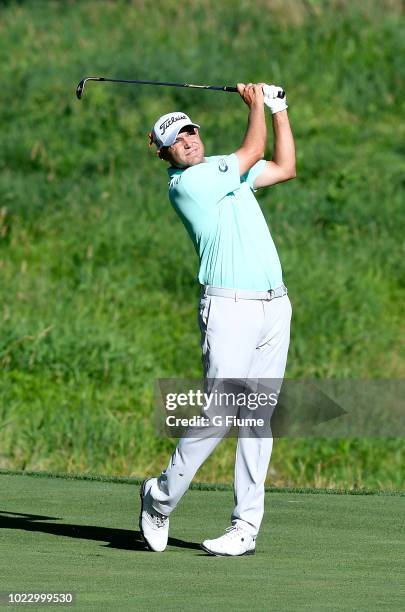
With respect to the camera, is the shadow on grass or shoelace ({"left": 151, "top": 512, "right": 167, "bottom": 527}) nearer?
shoelace ({"left": 151, "top": 512, "right": 167, "bottom": 527})

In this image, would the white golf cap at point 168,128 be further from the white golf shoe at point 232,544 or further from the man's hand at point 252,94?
the white golf shoe at point 232,544

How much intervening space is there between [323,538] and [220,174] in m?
1.66

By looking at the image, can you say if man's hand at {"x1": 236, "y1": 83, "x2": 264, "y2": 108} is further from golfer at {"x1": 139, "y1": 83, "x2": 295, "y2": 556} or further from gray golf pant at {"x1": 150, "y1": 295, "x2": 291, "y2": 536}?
gray golf pant at {"x1": 150, "y1": 295, "x2": 291, "y2": 536}

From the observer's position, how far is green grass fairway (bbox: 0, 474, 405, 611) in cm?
475

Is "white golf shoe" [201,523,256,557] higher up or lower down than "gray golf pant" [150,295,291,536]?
lower down

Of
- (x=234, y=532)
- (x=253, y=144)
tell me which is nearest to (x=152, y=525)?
(x=234, y=532)

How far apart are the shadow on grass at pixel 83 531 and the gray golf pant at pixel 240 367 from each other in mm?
242

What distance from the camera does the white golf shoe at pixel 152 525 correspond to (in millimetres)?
5801

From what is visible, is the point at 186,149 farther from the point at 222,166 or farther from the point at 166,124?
the point at 222,166

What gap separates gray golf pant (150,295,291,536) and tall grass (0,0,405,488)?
3507 millimetres

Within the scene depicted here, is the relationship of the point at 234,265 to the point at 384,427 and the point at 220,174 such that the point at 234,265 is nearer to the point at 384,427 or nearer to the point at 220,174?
the point at 220,174

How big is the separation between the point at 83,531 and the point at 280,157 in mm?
1862

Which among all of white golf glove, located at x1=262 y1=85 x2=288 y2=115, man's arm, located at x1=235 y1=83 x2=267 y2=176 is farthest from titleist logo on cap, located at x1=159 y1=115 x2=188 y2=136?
white golf glove, located at x1=262 y1=85 x2=288 y2=115

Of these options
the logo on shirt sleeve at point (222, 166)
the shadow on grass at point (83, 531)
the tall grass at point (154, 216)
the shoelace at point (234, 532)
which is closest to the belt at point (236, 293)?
the logo on shirt sleeve at point (222, 166)
